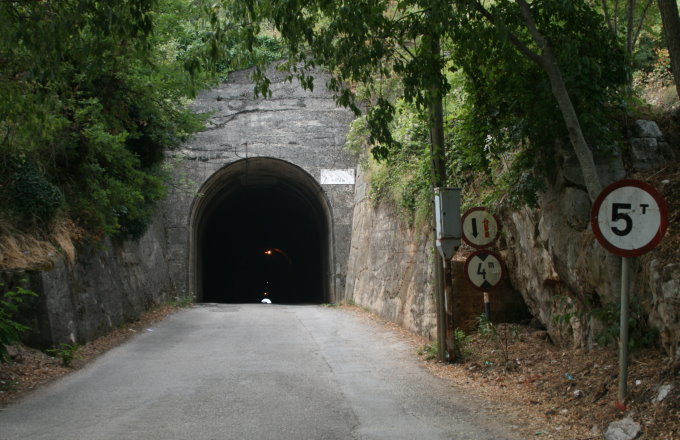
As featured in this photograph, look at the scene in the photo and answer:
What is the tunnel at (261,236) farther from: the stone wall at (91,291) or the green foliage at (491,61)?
the green foliage at (491,61)

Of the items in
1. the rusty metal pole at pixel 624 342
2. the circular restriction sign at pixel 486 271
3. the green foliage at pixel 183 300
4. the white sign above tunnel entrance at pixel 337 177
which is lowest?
the green foliage at pixel 183 300

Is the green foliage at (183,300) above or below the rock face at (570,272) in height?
below

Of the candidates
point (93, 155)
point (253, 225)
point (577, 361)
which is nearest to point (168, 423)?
point (577, 361)

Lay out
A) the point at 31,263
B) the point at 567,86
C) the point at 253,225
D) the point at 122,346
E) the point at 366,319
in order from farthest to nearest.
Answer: the point at 253,225 → the point at 366,319 → the point at 122,346 → the point at 31,263 → the point at 567,86

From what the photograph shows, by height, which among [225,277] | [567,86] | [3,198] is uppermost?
[567,86]

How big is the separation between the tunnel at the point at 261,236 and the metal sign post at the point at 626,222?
18.3m

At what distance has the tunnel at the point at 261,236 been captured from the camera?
83.7ft

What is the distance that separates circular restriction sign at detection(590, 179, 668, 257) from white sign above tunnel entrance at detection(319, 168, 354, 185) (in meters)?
18.0

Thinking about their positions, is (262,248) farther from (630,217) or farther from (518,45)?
(630,217)

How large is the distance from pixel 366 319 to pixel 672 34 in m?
11.7

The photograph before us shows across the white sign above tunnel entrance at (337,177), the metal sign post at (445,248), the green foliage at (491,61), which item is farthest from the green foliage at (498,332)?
the white sign above tunnel entrance at (337,177)

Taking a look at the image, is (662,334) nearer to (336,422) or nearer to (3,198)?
(336,422)

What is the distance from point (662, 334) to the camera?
6.21 metres

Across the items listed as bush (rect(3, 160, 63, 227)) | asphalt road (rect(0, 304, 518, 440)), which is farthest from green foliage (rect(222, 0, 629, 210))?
bush (rect(3, 160, 63, 227))
